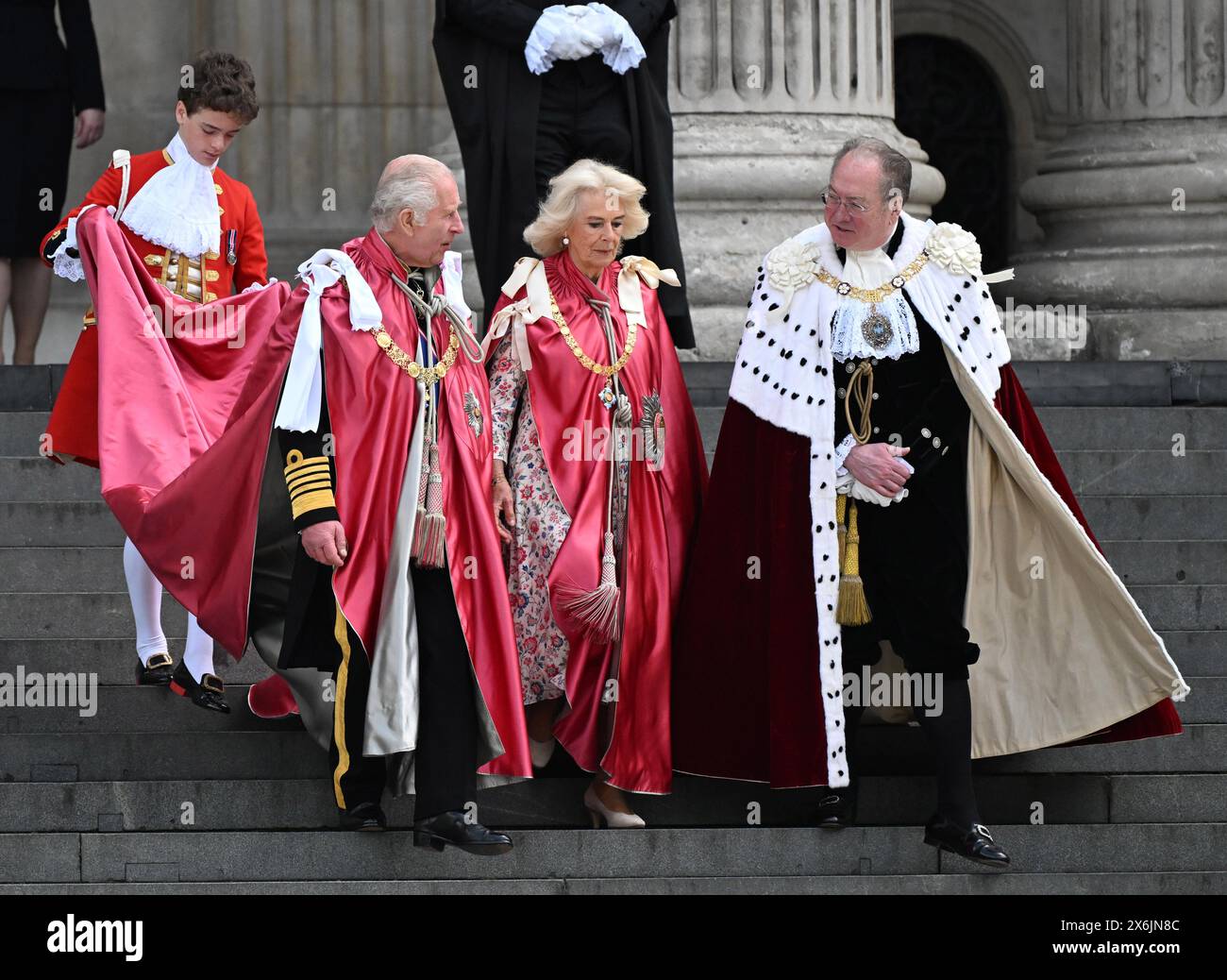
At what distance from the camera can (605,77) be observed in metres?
8.79

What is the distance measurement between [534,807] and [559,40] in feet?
8.93

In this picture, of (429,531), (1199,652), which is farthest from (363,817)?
(1199,652)

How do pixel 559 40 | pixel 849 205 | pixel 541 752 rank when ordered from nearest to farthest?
pixel 849 205 < pixel 541 752 < pixel 559 40

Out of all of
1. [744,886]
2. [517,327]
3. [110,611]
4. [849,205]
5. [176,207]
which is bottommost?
[744,886]

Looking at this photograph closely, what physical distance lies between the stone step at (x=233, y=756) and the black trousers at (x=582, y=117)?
2302 millimetres

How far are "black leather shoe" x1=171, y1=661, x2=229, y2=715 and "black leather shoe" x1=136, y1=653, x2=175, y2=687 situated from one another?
49 millimetres

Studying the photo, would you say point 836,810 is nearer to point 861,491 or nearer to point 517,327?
point 861,491

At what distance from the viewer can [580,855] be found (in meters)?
7.11

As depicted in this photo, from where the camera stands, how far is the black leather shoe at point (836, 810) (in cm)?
721

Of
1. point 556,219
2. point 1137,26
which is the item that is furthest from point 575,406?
point 1137,26

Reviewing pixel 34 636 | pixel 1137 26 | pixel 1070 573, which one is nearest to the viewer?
pixel 1070 573

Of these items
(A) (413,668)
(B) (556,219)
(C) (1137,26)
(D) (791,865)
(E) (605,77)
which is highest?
(C) (1137,26)

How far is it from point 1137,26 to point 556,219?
5979mm

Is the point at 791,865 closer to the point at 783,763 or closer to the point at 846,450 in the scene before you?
the point at 783,763
